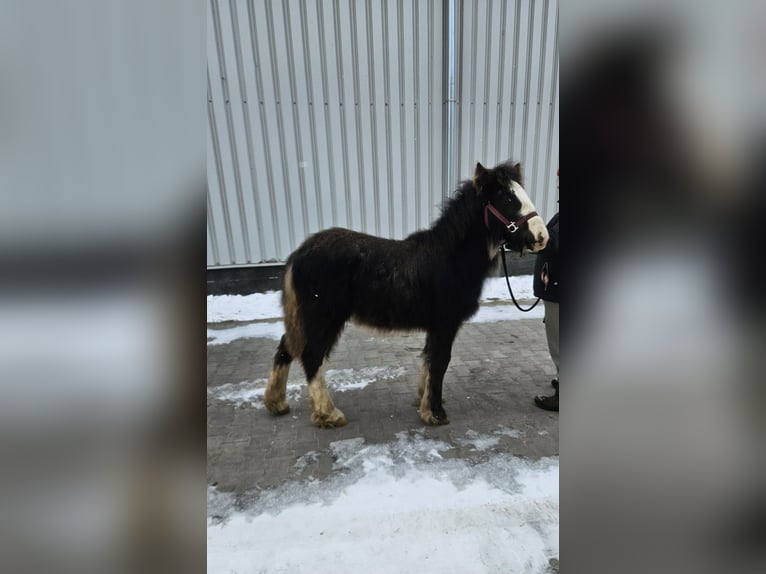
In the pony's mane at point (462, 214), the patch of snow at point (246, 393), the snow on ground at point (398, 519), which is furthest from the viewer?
the patch of snow at point (246, 393)

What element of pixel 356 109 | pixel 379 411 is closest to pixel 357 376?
pixel 379 411

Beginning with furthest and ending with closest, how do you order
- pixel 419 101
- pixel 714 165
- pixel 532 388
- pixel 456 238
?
1. pixel 419 101
2. pixel 532 388
3. pixel 456 238
4. pixel 714 165

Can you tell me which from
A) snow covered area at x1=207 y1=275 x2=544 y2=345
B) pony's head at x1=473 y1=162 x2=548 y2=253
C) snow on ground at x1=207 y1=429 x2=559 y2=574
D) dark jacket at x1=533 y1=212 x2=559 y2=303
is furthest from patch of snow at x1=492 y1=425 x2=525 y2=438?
snow covered area at x1=207 y1=275 x2=544 y2=345

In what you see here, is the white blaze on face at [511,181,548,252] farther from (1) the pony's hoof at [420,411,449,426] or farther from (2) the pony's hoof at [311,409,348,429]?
(2) the pony's hoof at [311,409,348,429]

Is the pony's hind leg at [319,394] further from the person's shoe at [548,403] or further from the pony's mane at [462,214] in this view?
the person's shoe at [548,403]

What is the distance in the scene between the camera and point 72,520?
557mm

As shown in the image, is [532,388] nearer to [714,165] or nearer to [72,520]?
[714,165]

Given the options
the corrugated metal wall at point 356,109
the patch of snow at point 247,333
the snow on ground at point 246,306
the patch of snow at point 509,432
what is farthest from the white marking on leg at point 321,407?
Answer: the corrugated metal wall at point 356,109

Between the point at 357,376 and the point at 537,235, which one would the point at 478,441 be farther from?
the point at 357,376

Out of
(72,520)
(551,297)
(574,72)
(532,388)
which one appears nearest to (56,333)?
(72,520)

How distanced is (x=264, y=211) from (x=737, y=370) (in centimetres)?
650

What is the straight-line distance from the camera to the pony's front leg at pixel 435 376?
3289 millimetres

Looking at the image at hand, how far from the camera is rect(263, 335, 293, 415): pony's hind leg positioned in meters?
3.46

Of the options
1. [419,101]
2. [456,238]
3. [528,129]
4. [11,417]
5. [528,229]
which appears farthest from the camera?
[528,129]
